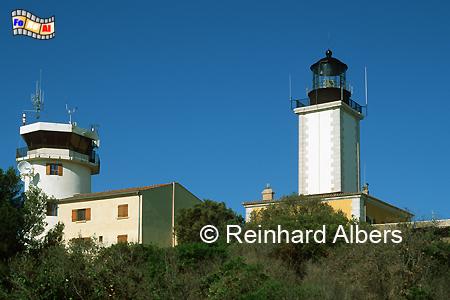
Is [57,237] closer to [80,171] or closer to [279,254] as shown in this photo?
[279,254]

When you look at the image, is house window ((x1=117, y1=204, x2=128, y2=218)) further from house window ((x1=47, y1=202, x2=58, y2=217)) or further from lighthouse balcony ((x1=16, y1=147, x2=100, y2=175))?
lighthouse balcony ((x1=16, y1=147, x2=100, y2=175))

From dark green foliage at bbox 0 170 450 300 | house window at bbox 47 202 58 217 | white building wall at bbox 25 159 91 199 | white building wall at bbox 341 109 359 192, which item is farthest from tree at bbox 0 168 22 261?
white building wall at bbox 341 109 359 192

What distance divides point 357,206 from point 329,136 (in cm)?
577

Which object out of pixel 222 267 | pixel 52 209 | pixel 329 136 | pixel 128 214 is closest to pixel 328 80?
pixel 329 136

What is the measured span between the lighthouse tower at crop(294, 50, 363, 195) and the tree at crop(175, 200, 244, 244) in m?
3.92

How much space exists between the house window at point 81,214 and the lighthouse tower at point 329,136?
421 inches

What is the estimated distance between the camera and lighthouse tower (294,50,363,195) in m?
38.6

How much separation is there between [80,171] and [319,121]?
1444 cm

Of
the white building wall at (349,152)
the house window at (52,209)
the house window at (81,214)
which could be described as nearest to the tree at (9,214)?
the house window at (81,214)

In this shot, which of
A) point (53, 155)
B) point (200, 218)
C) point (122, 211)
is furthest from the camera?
point (53, 155)

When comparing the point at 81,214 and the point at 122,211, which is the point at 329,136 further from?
the point at 81,214

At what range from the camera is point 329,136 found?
3909cm

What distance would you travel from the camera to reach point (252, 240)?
30.4m

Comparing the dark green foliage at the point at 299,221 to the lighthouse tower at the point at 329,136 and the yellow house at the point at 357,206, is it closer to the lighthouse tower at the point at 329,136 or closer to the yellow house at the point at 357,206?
the yellow house at the point at 357,206
